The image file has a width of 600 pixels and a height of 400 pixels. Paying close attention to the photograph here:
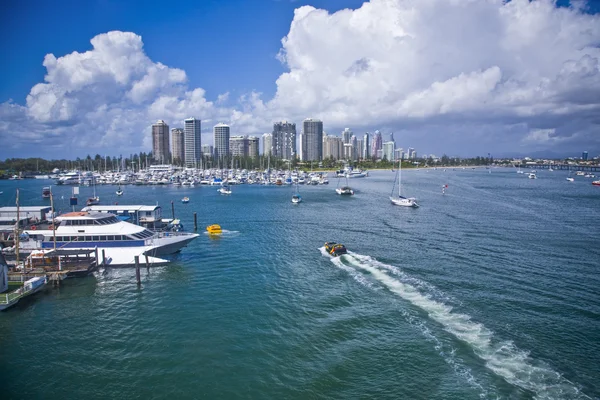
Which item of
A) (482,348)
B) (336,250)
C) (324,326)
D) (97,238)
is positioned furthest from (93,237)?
(482,348)

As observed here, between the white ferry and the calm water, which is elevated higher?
the white ferry

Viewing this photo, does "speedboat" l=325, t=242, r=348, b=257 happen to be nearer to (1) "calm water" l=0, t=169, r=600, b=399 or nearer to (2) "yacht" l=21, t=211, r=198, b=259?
(1) "calm water" l=0, t=169, r=600, b=399

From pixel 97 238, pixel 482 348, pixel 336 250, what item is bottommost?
pixel 482 348

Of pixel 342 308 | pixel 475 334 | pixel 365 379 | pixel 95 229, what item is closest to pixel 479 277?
pixel 475 334

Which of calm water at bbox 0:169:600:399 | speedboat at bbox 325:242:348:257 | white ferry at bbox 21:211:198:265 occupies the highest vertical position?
white ferry at bbox 21:211:198:265

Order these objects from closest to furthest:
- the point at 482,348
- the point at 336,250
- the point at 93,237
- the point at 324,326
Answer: the point at 482,348, the point at 324,326, the point at 93,237, the point at 336,250

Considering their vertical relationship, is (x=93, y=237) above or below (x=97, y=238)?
above

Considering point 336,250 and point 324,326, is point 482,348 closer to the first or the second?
point 324,326

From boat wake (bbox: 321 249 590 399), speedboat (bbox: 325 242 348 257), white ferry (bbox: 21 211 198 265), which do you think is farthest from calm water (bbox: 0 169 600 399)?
white ferry (bbox: 21 211 198 265)
